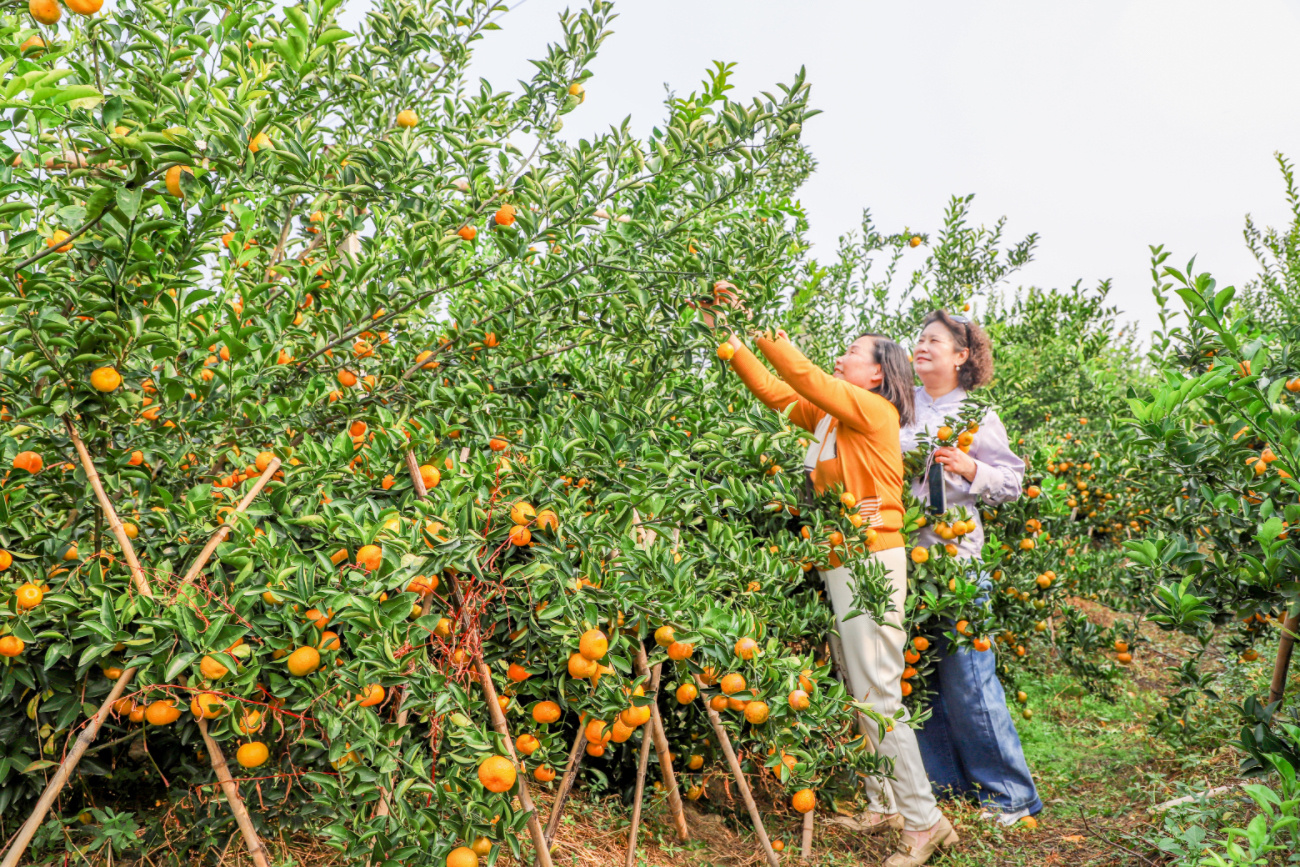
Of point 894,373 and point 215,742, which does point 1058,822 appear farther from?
point 215,742

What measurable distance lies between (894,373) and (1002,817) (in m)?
1.88

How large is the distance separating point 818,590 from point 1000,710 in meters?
1.02

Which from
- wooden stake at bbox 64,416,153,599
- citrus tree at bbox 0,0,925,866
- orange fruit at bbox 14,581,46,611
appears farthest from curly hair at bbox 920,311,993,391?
orange fruit at bbox 14,581,46,611

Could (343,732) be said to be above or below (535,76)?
below

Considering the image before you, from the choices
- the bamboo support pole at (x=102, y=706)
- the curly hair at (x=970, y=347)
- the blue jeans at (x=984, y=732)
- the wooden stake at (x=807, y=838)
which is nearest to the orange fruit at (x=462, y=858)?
the bamboo support pole at (x=102, y=706)

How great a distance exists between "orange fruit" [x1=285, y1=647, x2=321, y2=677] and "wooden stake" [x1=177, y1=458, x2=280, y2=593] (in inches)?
10.6

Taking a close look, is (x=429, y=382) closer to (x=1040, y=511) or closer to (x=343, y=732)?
(x=343, y=732)

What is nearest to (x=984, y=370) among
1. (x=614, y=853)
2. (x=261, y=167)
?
(x=614, y=853)

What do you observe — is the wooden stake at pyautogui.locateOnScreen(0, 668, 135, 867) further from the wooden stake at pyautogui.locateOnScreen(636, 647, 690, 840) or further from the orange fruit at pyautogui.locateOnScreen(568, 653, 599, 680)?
the wooden stake at pyautogui.locateOnScreen(636, 647, 690, 840)

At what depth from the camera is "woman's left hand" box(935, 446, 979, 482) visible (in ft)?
10.8

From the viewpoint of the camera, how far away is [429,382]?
Result: 6.98 feet

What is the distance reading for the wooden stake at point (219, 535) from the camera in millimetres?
1666

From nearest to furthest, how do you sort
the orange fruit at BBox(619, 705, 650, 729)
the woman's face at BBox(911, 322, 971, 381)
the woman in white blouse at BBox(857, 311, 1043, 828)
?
the orange fruit at BBox(619, 705, 650, 729)
the woman in white blouse at BBox(857, 311, 1043, 828)
the woman's face at BBox(911, 322, 971, 381)

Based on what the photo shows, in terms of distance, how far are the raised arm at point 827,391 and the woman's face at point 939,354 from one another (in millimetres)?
662
